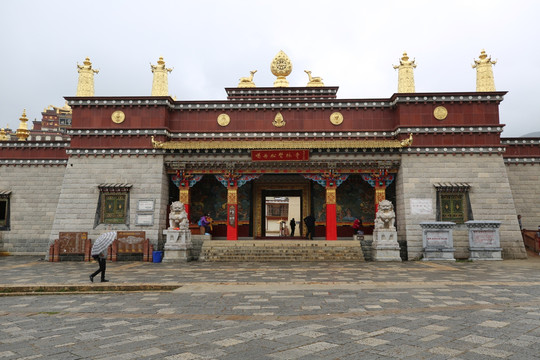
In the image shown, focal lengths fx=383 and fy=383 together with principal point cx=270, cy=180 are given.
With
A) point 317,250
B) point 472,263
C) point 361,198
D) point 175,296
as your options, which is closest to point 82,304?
point 175,296

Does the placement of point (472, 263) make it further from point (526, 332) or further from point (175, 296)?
point (175, 296)

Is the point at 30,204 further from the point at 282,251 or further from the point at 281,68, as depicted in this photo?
the point at 281,68

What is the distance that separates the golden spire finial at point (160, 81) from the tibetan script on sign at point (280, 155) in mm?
6459

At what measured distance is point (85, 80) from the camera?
21141 mm

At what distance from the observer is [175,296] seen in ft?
29.3

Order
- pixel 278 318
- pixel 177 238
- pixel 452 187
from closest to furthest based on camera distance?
pixel 278 318
pixel 177 238
pixel 452 187

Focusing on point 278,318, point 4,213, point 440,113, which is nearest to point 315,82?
point 440,113

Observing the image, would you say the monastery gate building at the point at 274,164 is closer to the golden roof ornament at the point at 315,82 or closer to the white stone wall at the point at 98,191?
the white stone wall at the point at 98,191

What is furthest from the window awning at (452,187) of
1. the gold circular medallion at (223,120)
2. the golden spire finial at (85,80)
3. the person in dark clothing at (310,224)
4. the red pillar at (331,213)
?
the golden spire finial at (85,80)

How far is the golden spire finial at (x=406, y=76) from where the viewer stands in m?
21.0

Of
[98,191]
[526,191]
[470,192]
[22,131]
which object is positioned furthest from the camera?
[22,131]

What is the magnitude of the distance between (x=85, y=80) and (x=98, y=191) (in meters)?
6.39

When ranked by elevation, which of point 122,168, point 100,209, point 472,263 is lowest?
point 472,263

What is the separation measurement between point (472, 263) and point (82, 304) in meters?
15.1
